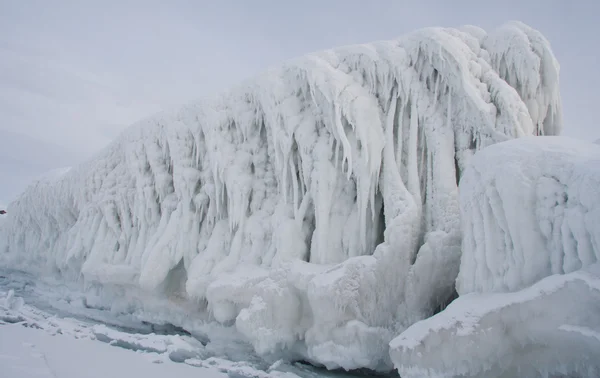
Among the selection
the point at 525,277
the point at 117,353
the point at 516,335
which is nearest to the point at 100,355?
the point at 117,353

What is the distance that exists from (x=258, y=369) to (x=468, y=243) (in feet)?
13.9

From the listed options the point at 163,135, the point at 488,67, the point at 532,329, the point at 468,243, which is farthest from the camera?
the point at 163,135

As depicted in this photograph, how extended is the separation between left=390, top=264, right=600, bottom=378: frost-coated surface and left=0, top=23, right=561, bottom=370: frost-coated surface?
1.60m

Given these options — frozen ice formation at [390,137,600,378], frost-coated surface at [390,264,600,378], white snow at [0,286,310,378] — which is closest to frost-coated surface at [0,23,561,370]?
white snow at [0,286,310,378]

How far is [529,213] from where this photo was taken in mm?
4438

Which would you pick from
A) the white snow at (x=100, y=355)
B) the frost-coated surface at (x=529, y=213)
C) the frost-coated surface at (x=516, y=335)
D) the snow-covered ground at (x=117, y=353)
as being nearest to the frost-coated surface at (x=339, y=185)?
the snow-covered ground at (x=117, y=353)

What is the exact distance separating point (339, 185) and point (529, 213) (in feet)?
13.1

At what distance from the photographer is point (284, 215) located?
27.1 ft

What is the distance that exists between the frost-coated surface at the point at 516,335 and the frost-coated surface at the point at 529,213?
0.33 m

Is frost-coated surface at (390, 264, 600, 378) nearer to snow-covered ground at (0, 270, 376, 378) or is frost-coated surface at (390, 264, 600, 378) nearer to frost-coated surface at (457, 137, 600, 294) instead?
frost-coated surface at (457, 137, 600, 294)

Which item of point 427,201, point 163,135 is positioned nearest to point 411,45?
point 427,201

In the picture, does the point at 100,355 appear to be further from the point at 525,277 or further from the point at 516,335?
the point at 525,277

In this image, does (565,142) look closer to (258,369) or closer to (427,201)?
(427,201)

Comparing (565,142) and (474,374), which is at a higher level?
(565,142)
